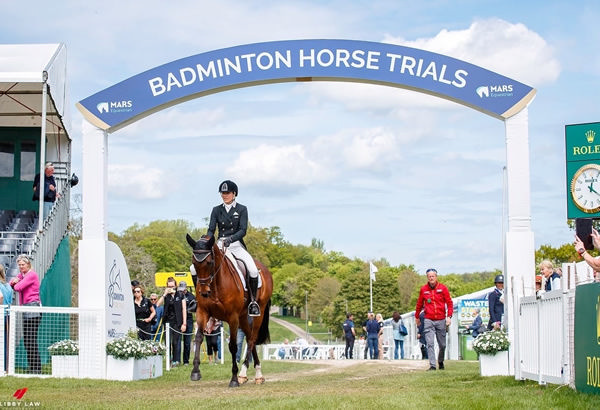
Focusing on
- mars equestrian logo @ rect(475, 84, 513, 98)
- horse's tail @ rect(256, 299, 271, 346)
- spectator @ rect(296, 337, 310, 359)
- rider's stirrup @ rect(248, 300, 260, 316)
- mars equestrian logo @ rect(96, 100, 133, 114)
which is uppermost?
mars equestrian logo @ rect(475, 84, 513, 98)

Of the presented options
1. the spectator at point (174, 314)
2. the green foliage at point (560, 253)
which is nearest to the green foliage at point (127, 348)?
the spectator at point (174, 314)

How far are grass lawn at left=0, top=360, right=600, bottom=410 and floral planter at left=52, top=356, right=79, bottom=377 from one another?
3.01 ft

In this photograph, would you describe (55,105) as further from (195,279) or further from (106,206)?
(195,279)

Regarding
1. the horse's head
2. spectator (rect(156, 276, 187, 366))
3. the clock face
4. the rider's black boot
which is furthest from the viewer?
spectator (rect(156, 276, 187, 366))

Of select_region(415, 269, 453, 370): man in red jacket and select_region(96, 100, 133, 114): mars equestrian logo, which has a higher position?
select_region(96, 100, 133, 114): mars equestrian logo

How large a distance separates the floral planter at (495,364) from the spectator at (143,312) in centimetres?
784

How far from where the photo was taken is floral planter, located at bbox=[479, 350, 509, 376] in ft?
45.9

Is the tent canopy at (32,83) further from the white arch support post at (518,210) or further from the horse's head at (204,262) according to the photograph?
the white arch support post at (518,210)

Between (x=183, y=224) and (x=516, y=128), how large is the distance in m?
134

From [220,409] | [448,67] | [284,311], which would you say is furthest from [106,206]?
[284,311]

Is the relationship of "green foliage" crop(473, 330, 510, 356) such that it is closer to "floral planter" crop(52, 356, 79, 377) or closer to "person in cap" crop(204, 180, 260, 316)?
"person in cap" crop(204, 180, 260, 316)

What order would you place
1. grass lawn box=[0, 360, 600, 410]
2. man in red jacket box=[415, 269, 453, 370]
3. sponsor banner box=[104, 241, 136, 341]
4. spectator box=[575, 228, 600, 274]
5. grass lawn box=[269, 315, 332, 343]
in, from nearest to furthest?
grass lawn box=[0, 360, 600, 410], spectator box=[575, 228, 600, 274], sponsor banner box=[104, 241, 136, 341], man in red jacket box=[415, 269, 453, 370], grass lawn box=[269, 315, 332, 343]

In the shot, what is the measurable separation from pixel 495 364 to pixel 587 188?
5.25m

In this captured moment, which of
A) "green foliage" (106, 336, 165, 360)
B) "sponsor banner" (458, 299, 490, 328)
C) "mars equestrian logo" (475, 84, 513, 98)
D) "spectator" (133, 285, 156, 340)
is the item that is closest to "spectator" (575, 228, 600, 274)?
"mars equestrian logo" (475, 84, 513, 98)
